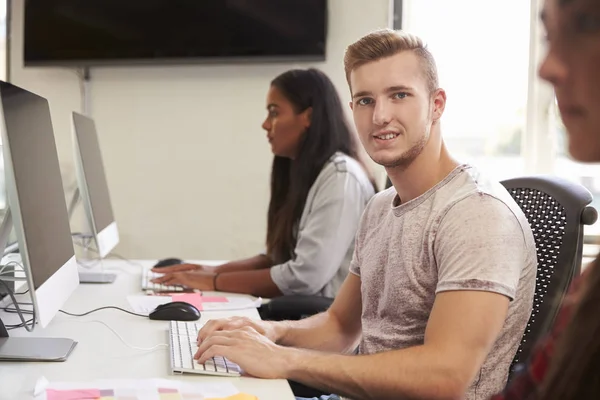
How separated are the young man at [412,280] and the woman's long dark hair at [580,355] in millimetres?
557

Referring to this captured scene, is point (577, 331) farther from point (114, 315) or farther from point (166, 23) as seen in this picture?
point (166, 23)

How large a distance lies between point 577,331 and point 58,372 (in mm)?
971

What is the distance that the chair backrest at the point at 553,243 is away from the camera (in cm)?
125

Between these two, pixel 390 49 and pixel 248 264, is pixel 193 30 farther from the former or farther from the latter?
pixel 390 49

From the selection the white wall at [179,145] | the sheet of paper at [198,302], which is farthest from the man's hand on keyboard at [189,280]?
the white wall at [179,145]

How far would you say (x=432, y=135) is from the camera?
146 cm

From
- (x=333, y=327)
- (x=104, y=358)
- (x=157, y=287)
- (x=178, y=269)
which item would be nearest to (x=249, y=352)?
(x=104, y=358)

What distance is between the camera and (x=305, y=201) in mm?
2379

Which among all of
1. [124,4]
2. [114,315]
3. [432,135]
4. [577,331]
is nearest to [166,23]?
[124,4]

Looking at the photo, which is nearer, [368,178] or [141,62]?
[368,178]

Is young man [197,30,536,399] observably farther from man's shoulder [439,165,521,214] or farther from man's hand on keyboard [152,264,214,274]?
man's hand on keyboard [152,264,214,274]

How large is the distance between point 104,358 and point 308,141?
1.23 m

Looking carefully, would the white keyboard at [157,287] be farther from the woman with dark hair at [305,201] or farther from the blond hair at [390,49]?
the blond hair at [390,49]

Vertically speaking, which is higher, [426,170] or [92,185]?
[426,170]
